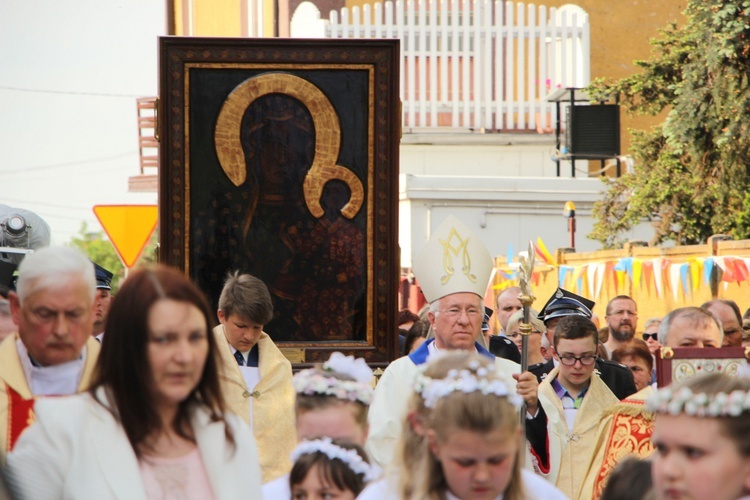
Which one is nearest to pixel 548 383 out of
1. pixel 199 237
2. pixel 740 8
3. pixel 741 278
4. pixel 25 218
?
pixel 199 237

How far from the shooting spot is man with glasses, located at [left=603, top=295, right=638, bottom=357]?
33.4ft

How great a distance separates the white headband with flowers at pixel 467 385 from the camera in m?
3.80

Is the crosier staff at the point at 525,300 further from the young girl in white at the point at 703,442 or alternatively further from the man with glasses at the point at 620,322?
the man with glasses at the point at 620,322

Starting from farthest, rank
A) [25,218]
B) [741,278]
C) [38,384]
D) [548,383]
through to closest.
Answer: [741,278] < [548,383] < [25,218] < [38,384]

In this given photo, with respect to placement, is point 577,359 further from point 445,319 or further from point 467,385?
point 467,385

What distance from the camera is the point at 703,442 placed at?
3574 millimetres

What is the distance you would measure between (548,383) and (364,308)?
1.17 m

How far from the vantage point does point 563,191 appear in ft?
95.2

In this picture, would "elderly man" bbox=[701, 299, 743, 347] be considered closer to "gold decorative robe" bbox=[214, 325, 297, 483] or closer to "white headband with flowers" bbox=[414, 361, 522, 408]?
"gold decorative robe" bbox=[214, 325, 297, 483]

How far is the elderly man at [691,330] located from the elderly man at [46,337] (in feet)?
11.0

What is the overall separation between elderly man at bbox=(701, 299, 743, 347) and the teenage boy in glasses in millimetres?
2162

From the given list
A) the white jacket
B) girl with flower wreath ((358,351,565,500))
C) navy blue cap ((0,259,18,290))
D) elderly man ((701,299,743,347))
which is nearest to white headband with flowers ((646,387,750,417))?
girl with flower wreath ((358,351,565,500))

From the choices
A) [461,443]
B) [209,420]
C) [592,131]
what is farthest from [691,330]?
[592,131]

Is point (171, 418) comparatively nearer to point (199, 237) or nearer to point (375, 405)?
point (375, 405)
